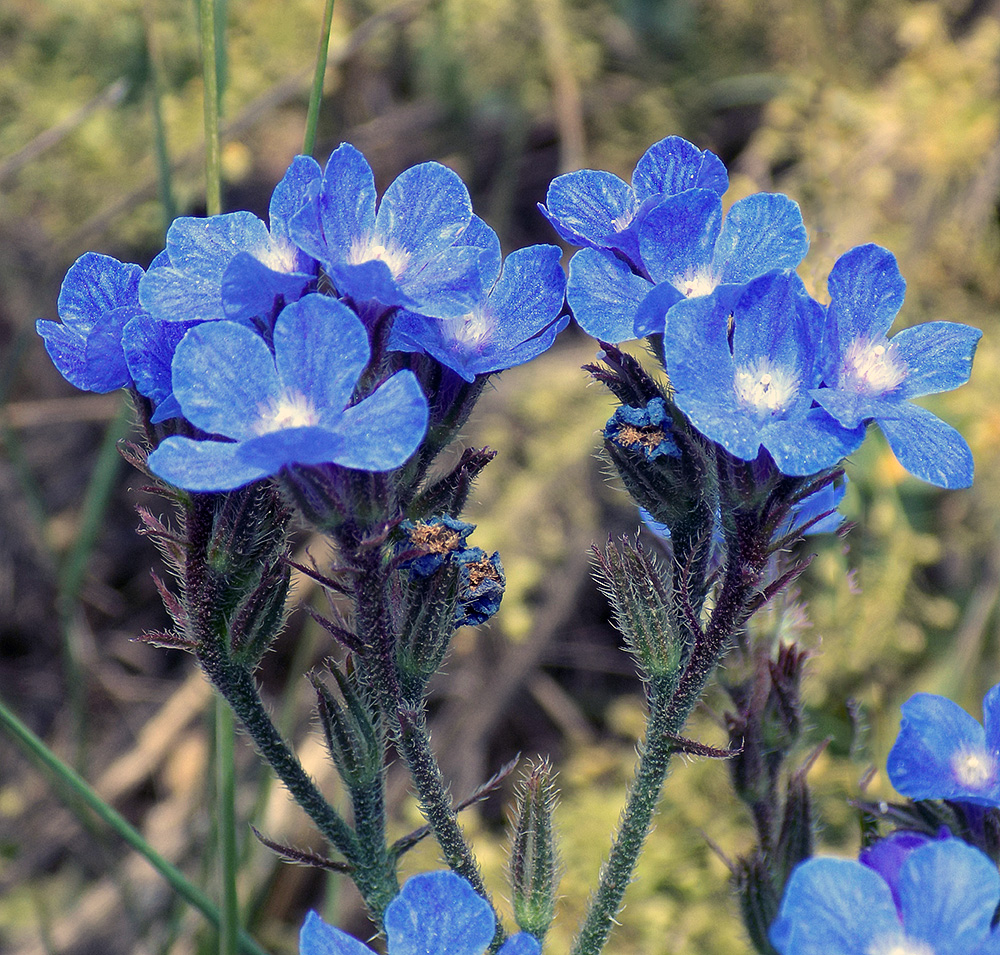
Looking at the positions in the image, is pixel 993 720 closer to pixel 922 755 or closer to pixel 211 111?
pixel 922 755

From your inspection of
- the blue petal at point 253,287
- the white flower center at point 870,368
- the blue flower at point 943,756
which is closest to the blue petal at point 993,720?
the blue flower at point 943,756

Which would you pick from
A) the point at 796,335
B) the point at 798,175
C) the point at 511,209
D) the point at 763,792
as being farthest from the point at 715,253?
the point at 511,209

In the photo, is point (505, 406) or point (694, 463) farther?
point (505, 406)

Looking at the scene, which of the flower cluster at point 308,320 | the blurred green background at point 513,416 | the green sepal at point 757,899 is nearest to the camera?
the flower cluster at point 308,320

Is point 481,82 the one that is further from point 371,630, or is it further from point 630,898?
point 371,630

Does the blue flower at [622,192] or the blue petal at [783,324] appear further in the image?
the blue flower at [622,192]

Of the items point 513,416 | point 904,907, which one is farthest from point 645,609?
point 513,416

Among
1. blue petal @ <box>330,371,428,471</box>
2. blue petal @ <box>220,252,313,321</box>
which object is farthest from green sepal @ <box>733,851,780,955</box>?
blue petal @ <box>220,252,313,321</box>

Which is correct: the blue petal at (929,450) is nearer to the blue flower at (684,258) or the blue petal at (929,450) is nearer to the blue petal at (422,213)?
the blue flower at (684,258)
